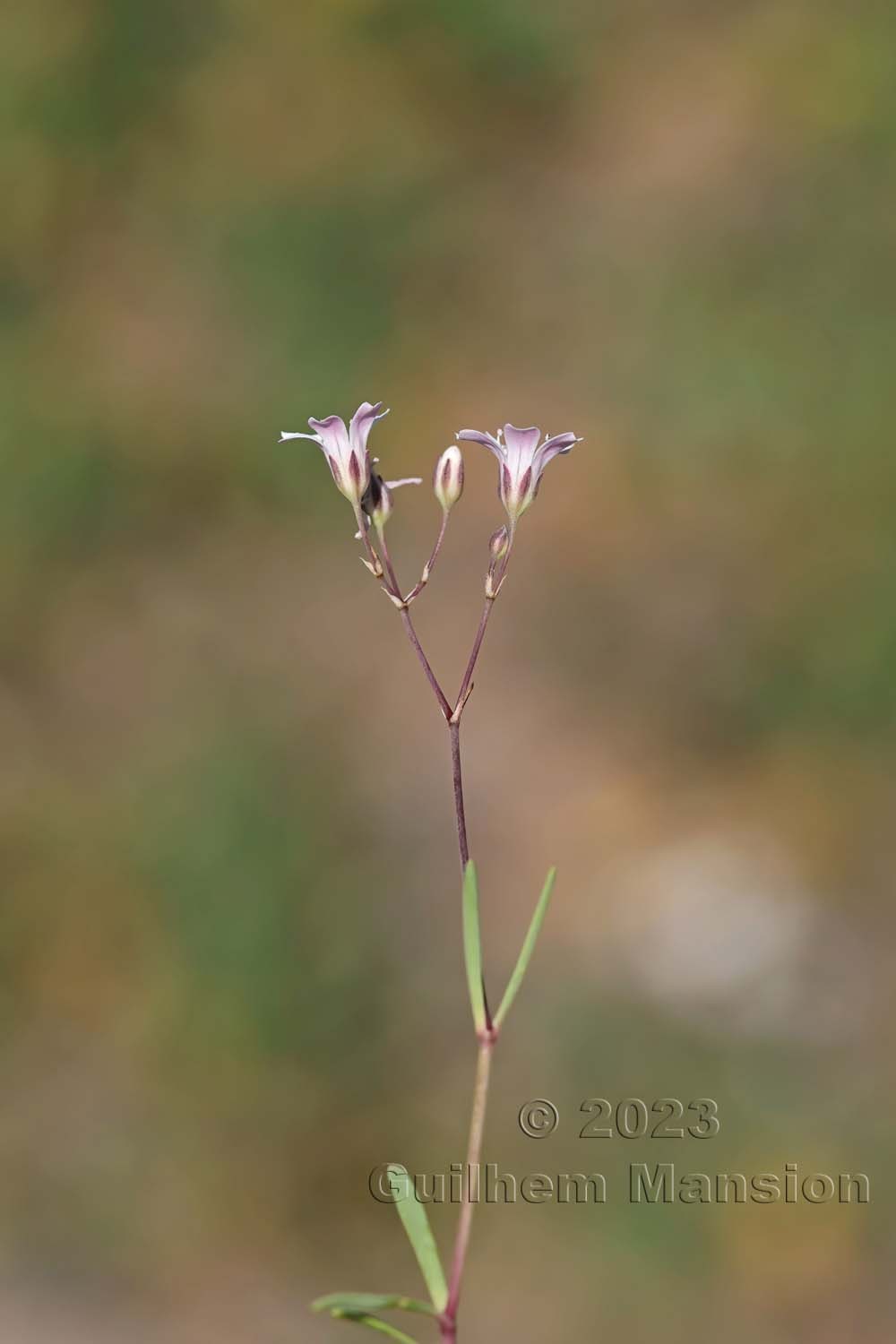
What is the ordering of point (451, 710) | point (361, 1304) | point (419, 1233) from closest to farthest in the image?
1. point (361, 1304)
2. point (419, 1233)
3. point (451, 710)

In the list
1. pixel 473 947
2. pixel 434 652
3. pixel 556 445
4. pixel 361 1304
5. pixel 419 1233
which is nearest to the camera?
pixel 361 1304

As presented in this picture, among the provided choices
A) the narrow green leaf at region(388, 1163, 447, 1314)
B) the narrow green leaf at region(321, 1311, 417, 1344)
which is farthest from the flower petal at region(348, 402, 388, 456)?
the narrow green leaf at region(321, 1311, 417, 1344)

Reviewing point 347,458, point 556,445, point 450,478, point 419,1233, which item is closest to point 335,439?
point 347,458

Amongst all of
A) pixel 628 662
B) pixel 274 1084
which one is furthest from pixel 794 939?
pixel 274 1084

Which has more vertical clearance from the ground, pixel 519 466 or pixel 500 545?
pixel 519 466

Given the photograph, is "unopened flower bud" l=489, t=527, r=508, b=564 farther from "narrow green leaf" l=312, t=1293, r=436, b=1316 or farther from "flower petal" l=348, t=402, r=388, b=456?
"narrow green leaf" l=312, t=1293, r=436, b=1316

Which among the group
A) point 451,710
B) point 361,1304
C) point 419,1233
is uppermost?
point 451,710

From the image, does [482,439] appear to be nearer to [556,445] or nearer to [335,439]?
[556,445]

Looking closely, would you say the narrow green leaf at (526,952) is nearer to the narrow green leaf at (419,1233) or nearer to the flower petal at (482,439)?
the narrow green leaf at (419,1233)

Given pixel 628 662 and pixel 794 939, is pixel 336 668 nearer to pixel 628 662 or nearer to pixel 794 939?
pixel 628 662
